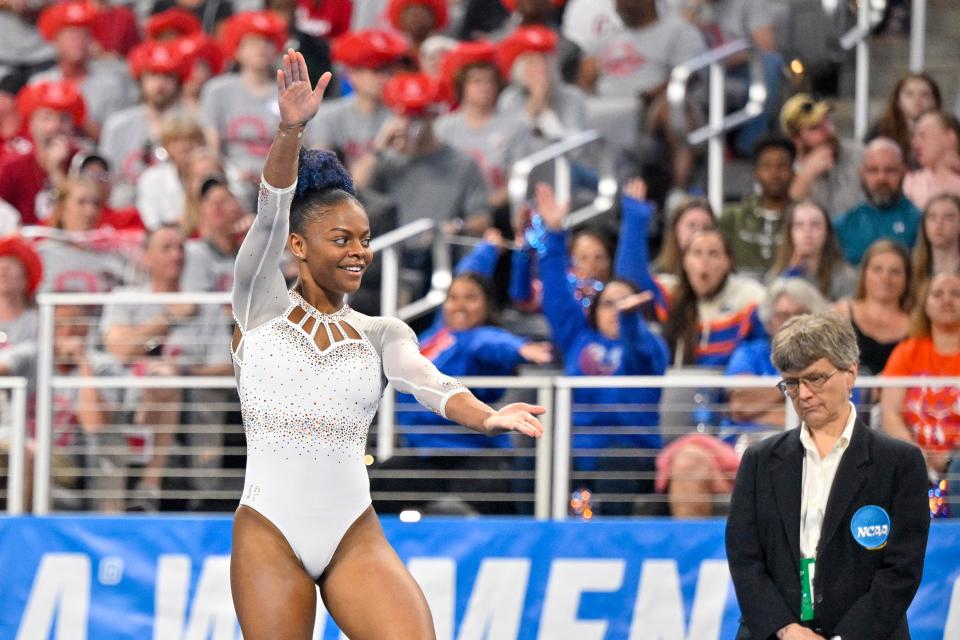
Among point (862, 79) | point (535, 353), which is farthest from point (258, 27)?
point (535, 353)

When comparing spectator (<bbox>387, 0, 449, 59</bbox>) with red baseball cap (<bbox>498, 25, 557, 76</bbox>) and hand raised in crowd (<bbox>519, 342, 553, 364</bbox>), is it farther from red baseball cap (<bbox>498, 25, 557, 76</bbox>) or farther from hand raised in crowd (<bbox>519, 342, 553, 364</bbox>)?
hand raised in crowd (<bbox>519, 342, 553, 364</bbox>)

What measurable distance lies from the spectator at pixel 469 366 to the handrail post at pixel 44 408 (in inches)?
64.6

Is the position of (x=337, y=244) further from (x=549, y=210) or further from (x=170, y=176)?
(x=170, y=176)

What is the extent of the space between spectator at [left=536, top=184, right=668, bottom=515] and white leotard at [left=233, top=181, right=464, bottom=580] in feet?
9.27

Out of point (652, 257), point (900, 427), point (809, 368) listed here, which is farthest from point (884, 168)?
point (809, 368)

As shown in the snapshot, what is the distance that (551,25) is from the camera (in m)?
12.1

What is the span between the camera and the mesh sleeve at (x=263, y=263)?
4.86 meters

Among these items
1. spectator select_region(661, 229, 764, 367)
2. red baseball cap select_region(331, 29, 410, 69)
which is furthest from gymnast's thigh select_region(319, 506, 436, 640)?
red baseball cap select_region(331, 29, 410, 69)

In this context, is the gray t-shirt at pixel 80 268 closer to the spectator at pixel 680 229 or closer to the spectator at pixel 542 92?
the spectator at pixel 542 92

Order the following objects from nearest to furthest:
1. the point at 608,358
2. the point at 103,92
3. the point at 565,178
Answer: the point at 608,358 → the point at 565,178 → the point at 103,92

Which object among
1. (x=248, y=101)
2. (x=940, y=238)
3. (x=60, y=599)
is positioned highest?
(x=248, y=101)

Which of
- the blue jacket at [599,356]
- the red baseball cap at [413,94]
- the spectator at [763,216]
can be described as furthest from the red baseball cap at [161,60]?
the blue jacket at [599,356]

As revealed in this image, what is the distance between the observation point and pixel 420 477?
8172 mm

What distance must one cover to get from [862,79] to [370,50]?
10.3ft
